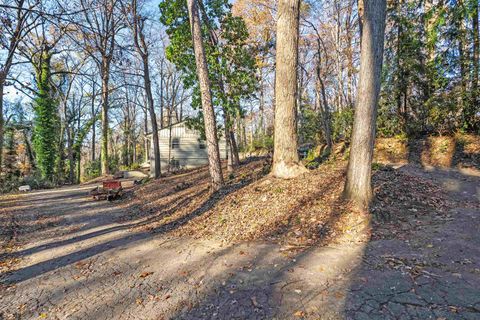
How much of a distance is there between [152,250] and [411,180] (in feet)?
19.8

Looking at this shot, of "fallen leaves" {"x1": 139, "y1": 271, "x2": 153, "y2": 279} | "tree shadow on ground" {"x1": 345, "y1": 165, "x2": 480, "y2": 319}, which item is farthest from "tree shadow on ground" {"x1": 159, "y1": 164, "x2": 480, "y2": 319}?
"fallen leaves" {"x1": 139, "y1": 271, "x2": 153, "y2": 279}

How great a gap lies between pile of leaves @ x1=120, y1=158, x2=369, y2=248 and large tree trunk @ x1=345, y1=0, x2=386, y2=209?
0.50 m

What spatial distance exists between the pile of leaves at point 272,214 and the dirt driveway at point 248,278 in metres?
0.40

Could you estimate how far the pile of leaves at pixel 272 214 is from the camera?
4.61 metres

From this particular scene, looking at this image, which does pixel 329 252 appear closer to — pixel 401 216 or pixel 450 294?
pixel 450 294

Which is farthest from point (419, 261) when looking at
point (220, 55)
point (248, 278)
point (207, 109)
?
point (220, 55)

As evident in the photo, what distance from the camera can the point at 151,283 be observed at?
3502 millimetres

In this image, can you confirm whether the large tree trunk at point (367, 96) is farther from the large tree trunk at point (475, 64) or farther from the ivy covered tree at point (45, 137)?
the ivy covered tree at point (45, 137)

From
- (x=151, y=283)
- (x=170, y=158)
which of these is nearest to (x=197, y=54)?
(x=151, y=283)

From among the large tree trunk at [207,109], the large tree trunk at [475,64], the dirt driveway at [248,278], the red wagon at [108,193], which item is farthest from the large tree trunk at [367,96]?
the red wagon at [108,193]

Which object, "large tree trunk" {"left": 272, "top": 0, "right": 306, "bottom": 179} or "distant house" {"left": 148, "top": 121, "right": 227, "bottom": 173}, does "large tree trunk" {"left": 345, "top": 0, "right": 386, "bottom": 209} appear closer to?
"large tree trunk" {"left": 272, "top": 0, "right": 306, "bottom": 179}

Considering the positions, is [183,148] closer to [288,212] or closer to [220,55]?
[220,55]

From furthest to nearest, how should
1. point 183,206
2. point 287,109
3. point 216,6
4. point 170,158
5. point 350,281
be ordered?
point 170,158 < point 216,6 < point 183,206 < point 287,109 < point 350,281

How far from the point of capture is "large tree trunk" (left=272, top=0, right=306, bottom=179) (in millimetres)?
6352
